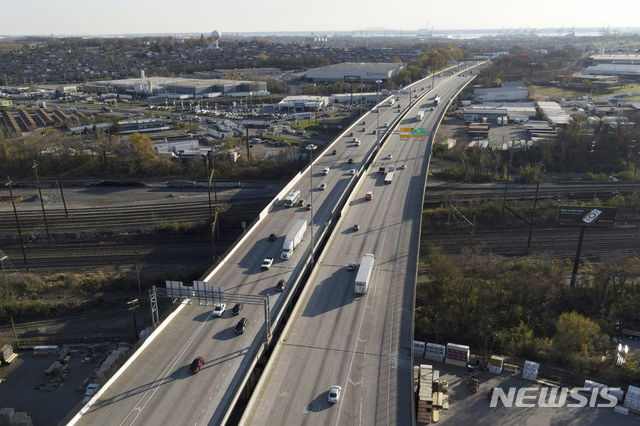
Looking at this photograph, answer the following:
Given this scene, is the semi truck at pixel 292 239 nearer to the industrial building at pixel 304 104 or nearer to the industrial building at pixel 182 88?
the industrial building at pixel 304 104

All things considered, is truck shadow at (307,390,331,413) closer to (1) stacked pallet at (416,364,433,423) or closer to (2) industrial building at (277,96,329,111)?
(1) stacked pallet at (416,364,433,423)

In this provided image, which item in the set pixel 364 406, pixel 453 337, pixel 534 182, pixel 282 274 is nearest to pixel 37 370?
pixel 282 274

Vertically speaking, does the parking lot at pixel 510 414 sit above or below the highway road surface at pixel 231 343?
below

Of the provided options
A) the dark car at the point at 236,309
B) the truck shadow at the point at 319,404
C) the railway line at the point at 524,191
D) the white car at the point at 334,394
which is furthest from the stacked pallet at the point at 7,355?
the railway line at the point at 524,191

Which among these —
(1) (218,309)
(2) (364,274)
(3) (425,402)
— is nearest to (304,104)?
(2) (364,274)

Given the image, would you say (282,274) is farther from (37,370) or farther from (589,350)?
(589,350)

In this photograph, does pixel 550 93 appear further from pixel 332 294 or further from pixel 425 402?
pixel 425 402

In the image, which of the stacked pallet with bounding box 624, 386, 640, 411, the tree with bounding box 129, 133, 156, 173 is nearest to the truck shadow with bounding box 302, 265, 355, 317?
the stacked pallet with bounding box 624, 386, 640, 411
